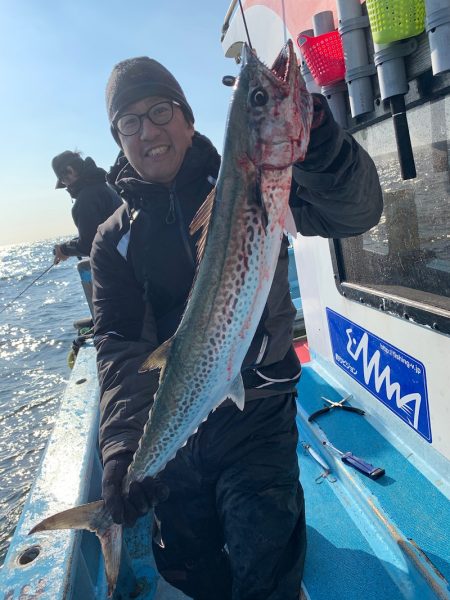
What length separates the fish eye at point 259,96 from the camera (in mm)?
1767

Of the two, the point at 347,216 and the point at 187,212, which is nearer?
the point at 347,216

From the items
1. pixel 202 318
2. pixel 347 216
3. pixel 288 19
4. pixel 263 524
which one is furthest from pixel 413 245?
pixel 288 19

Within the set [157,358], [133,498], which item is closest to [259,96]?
[157,358]

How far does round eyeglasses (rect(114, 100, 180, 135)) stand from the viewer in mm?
2775

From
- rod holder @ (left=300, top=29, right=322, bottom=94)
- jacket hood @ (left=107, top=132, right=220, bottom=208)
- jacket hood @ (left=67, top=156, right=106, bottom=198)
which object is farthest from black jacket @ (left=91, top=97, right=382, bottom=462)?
jacket hood @ (left=67, top=156, right=106, bottom=198)

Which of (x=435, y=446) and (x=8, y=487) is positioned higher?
(x=435, y=446)

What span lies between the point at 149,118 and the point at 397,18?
4.95ft

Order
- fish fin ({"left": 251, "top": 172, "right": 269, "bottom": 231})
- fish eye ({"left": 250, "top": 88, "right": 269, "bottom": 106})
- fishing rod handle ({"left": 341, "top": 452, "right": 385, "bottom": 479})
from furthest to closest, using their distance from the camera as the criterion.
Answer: fishing rod handle ({"left": 341, "top": 452, "right": 385, "bottom": 479}) → fish fin ({"left": 251, "top": 172, "right": 269, "bottom": 231}) → fish eye ({"left": 250, "top": 88, "right": 269, "bottom": 106})

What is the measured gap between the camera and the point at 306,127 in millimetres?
1838

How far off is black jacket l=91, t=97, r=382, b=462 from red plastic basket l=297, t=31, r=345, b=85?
864 mm

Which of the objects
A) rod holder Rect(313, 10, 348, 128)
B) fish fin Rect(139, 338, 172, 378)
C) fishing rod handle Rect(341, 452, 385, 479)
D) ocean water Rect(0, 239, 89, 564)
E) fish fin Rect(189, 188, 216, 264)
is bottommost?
ocean water Rect(0, 239, 89, 564)

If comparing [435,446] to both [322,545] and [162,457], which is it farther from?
[162,457]

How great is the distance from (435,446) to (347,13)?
2.88 meters

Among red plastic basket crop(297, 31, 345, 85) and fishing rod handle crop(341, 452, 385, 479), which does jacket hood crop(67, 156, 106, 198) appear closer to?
red plastic basket crop(297, 31, 345, 85)
